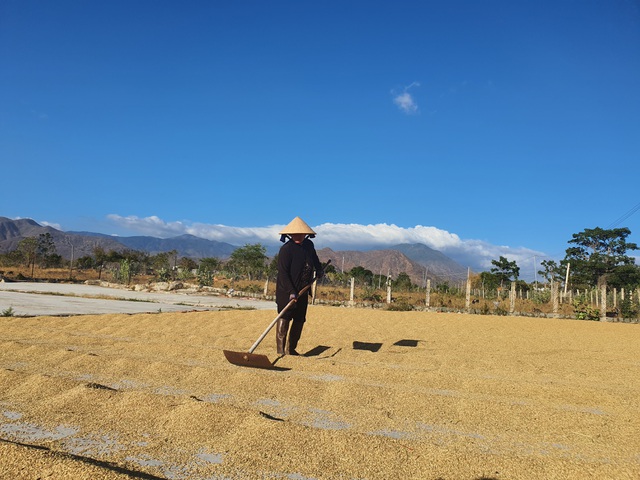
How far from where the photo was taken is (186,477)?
1.99 metres

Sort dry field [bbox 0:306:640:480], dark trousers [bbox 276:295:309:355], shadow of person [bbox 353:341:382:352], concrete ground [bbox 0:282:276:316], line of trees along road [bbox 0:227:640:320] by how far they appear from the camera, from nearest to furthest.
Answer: dry field [bbox 0:306:640:480]
dark trousers [bbox 276:295:309:355]
shadow of person [bbox 353:341:382:352]
concrete ground [bbox 0:282:276:316]
line of trees along road [bbox 0:227:640:320]

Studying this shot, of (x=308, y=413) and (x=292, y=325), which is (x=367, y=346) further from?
(x=308, y=413)

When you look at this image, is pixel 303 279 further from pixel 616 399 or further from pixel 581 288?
pixel 581 288

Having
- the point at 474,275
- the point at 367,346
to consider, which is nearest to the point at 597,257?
the point at 474,275

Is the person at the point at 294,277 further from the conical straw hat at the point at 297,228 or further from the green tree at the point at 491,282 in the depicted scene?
the green tree at the point at 491,282

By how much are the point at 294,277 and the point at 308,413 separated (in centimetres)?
259

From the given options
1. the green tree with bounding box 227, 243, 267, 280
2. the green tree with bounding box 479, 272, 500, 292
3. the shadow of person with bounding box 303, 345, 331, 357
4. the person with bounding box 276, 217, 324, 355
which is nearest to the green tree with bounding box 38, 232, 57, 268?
the green tree with bounding box 227, 243, 267, 280

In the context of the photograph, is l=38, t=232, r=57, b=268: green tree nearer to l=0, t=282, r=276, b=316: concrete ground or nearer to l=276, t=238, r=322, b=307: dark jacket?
l=0, t=282, r=276, b=316: concrete ground

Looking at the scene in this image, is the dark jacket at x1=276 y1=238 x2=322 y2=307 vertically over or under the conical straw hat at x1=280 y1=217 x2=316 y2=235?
under

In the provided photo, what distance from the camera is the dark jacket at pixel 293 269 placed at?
5.48 metres

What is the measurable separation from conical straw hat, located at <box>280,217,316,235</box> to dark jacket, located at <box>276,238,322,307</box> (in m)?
0.14

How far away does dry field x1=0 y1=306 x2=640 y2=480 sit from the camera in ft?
7.06

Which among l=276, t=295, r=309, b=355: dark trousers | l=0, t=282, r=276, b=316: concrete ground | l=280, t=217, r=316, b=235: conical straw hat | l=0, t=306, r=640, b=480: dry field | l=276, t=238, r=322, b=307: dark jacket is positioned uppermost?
l=280, t=217, r=316, b=235: conical straw hat

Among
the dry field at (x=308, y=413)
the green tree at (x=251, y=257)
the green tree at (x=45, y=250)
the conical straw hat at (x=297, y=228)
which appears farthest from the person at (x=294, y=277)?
the green tree at (x=45, y=250)
